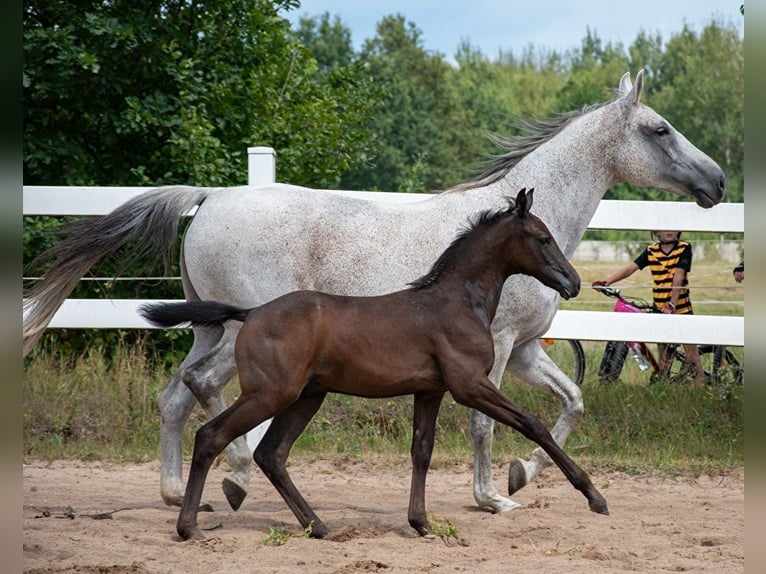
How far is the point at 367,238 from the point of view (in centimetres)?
534

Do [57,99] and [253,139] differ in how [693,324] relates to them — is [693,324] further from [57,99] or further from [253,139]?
[57,99]

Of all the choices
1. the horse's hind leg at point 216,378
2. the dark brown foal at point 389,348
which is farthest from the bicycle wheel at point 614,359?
the horse's hind leg at point 216,378

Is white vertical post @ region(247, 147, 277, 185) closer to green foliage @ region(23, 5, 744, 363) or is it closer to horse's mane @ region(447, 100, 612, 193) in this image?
green foliage @ region(23, 5, 744, 363)

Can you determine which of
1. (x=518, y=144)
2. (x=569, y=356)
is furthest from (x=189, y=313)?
(x=569, y=356)

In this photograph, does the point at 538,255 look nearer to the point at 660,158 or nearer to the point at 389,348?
the point at 389,348

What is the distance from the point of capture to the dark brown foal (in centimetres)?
439

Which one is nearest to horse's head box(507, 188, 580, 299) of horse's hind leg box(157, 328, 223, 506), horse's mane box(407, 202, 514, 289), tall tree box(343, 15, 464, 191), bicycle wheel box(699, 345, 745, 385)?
horse's mane box(407, 202, 514, 289)

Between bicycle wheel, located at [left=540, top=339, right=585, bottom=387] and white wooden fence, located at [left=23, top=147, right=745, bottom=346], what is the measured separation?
0.71 metres

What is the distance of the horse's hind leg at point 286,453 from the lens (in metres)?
4.63

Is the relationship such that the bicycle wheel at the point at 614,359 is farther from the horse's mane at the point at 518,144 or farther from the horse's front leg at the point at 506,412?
the horse's front leg at the point at 506,412

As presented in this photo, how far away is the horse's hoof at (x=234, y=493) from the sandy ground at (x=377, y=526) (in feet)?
0.17

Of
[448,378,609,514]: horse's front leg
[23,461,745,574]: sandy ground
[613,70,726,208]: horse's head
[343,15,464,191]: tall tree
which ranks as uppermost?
[343,15,464,191]: tall tree

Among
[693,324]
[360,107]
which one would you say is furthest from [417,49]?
[693,324]

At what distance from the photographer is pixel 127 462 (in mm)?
6805
